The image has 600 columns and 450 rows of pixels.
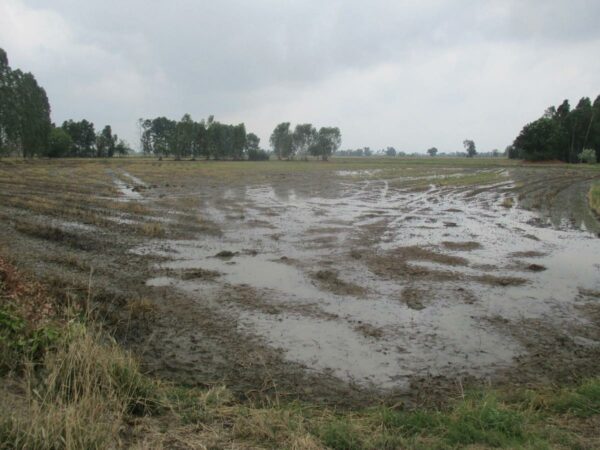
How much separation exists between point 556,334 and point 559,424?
3238mm

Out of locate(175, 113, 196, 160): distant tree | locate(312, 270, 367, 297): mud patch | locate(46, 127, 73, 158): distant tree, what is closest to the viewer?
locate(312, 270, 367, 297): mud patch

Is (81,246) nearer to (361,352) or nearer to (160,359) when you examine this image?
(160,359)

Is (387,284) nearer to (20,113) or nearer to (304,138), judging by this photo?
(20,113)

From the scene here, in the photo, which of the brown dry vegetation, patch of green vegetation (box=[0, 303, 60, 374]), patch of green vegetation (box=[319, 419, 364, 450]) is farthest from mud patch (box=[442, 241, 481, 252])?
patch of green vegetation (box=[0, 303, 60, 374])

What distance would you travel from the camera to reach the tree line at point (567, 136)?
74.4m

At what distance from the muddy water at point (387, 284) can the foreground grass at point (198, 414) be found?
42.9 inches

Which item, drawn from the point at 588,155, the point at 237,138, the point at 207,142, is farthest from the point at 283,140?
the point at 588,155

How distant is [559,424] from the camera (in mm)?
4164

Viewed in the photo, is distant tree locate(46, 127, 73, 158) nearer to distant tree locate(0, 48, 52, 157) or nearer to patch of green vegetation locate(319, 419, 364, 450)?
distant tree locate(0, 48, 52, 157)

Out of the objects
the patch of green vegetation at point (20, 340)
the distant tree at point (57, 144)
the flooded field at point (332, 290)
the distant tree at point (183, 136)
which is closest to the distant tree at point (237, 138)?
the distant tree at point (183, 136)

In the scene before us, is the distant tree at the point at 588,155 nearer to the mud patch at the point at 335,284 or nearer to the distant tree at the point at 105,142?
the mud patch at the point at 335,284

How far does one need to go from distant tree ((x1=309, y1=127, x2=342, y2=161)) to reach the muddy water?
130 m

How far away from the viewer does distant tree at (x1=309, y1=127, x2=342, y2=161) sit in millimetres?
146625

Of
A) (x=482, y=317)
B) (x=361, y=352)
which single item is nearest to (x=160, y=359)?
(x=361, y=352)
